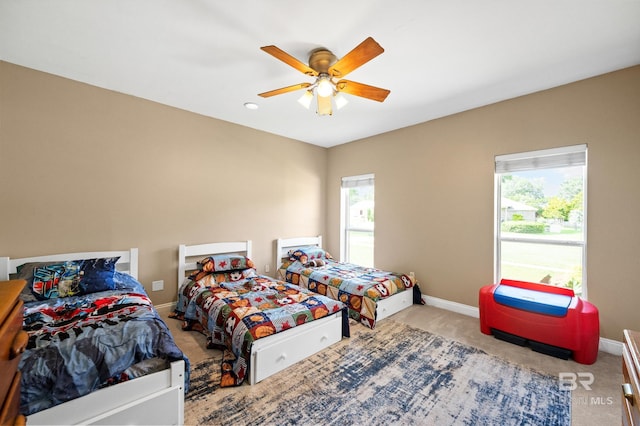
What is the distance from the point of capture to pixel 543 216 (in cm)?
293

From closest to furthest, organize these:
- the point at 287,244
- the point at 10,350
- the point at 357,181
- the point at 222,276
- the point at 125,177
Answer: the point at 10,350 < the point at 125,177 < the point at 222,276 < the point at 287,244 < the point at 357,181

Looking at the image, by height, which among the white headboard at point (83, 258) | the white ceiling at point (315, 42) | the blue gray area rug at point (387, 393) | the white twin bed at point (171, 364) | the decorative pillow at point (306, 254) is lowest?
the blue gray area rug at point (387, 393)

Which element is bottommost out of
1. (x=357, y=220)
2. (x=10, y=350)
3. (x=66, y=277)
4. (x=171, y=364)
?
(x=171, y=364)

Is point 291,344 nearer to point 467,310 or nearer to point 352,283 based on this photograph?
point 352,283

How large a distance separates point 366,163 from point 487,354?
3.19m

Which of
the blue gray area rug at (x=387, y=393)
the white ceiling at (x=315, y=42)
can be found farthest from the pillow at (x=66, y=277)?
the white ceiling at (x=315, y=42)

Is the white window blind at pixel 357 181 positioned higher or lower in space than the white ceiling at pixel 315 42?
lower

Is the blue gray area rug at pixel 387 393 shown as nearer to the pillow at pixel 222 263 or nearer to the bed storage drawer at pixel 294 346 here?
the bed storage drawer at pixel 294 346

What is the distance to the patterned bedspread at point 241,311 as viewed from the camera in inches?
81.5

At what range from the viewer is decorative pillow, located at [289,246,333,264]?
4.25 meters

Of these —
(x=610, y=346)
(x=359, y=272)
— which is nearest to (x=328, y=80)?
(x=359, y=272)

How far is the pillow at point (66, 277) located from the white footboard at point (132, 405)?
1.34 m

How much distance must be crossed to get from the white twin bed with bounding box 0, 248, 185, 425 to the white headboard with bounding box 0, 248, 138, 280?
184 cm

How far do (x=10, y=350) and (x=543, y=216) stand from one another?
413 cm
